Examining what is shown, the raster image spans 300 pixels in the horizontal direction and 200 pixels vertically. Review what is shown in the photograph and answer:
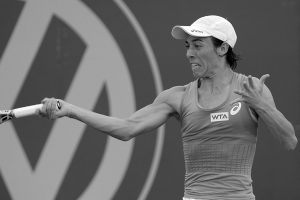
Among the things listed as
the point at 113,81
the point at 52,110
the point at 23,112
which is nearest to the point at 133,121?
the point at 52,110

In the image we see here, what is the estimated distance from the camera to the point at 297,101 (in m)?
5.31

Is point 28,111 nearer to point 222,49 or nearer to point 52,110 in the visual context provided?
point 52,110

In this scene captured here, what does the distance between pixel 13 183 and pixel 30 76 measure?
745mm

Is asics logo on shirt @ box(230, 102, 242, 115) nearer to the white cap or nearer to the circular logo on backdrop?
the white cap

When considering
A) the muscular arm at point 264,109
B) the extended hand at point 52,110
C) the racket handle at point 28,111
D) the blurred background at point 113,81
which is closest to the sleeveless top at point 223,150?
the muscular arm at point 264,109

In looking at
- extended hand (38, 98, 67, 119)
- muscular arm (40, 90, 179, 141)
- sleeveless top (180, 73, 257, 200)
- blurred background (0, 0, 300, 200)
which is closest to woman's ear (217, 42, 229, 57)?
sleeveless top (180, 73, 257, 200)

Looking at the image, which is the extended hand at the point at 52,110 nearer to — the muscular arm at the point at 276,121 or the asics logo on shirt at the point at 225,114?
the asics logo on shirt at the point at 225,114

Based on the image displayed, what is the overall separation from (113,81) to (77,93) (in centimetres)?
26

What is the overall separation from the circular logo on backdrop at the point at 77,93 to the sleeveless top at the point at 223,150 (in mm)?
1511

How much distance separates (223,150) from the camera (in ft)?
12.6

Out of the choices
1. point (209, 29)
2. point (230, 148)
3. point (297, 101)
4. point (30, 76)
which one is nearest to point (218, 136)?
point (230, 148)

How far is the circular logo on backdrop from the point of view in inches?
213

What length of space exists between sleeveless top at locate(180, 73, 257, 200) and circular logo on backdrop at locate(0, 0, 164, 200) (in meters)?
1.51

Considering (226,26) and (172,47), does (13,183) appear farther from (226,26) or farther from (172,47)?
(226,26)
